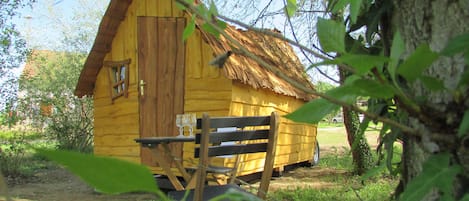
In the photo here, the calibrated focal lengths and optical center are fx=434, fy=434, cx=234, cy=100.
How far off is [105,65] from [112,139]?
137cm

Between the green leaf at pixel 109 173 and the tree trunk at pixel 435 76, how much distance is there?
13.7 inches

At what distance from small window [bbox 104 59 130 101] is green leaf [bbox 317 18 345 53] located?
7.21m

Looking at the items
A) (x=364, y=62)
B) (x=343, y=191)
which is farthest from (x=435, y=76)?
(x=343, y=191)

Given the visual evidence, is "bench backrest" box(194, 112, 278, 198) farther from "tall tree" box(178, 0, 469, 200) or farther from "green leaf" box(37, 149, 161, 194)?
"green leaf" box(37, 149, 161, 194)

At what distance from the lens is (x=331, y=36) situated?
45cm

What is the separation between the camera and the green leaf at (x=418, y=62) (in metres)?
0.40

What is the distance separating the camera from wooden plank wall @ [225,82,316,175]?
670 centimetres

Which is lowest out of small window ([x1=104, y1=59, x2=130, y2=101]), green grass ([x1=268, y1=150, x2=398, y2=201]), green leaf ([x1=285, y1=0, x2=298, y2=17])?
green grass ([x1=268, y1=150, x2=398, y2=201])

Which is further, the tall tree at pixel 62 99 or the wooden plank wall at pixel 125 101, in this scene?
the tall tree at pixel 62 99

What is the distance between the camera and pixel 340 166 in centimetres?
984

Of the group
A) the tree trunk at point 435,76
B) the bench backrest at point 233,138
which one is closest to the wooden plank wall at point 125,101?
Answer: the bench backrest at point 233,138

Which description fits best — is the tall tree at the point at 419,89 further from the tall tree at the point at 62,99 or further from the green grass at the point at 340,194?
the tall tree at the point at 62,99

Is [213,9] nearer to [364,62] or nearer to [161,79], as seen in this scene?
[364,62]

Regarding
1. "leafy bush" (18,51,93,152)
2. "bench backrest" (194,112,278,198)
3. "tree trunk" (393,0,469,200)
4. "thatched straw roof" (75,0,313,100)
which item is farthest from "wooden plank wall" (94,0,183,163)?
"tree trunk" (393,0,469,200)
